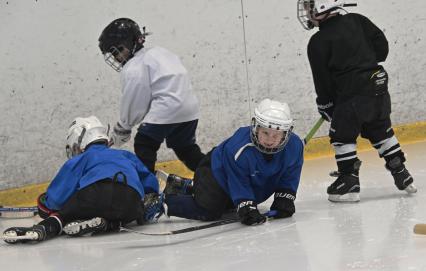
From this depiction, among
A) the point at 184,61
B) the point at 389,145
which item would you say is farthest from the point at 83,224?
the point at 184,61

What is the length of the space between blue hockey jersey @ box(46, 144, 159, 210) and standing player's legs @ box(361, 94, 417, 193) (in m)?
1.17

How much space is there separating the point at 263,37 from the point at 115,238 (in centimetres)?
243

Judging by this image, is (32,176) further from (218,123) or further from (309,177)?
(309,177)

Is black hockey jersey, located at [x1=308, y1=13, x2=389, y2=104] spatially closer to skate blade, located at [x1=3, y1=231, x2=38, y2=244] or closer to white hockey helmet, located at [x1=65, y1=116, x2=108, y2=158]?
white hockey helmet, located at [x1=65, y1=116, x2=108, y2=158]

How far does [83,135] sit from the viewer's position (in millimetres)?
4070

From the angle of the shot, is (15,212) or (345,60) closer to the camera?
(345,60)

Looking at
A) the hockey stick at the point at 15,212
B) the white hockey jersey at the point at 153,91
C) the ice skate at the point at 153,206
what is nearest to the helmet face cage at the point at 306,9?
the white hockey jersey at the point at 153,91

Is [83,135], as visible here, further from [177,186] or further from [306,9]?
[306,9]

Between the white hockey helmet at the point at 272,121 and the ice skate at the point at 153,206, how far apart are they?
0.59 metres

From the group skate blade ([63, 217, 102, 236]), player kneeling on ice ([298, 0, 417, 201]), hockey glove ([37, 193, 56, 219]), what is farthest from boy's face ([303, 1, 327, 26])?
hockey glove ([37, 193, 56, 219])

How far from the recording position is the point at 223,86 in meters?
5.72

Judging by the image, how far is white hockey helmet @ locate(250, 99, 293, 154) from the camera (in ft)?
12.1

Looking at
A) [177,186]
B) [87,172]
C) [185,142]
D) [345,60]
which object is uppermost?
[345,60]

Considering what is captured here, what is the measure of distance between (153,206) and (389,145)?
1.19 meters
